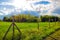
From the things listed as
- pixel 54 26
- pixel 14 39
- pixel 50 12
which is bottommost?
pixel 14 39

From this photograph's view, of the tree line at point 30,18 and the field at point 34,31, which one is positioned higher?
the tree line at point 30,18

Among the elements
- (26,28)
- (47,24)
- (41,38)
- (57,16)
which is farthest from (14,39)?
(57,16)

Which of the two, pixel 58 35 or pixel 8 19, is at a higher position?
pixel 8 19

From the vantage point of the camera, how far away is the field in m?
2.67

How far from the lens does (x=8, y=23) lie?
2678mm

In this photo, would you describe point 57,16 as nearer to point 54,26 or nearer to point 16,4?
point 54,26

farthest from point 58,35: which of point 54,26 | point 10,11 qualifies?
point 10,11

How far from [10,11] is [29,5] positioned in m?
0.32

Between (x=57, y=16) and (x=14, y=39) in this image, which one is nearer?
(x=14, y=39)

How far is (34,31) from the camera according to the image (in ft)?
8.95

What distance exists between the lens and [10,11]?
2736 millimetres

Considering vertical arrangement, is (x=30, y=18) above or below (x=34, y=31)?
above

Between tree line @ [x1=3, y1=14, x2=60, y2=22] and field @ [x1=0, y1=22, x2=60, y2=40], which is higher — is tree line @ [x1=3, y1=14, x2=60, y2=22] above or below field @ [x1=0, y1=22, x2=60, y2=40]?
above

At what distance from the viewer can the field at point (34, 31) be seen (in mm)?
2668
